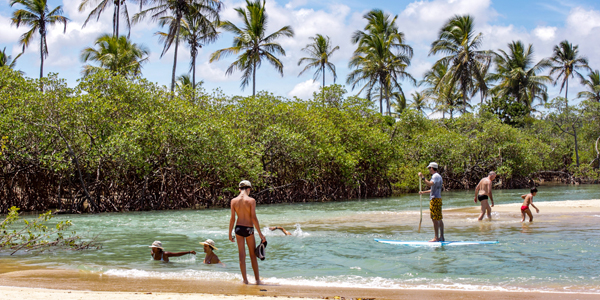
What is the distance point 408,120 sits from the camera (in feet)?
118

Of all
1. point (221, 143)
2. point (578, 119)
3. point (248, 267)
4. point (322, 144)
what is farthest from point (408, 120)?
point (248, 267)

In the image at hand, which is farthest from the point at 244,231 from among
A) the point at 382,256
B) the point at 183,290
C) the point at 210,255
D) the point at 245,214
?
the point at 382,256

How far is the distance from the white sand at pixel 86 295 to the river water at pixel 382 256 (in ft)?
4.84

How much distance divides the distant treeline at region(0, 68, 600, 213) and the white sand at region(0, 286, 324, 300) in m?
10.4

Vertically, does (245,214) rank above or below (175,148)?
below

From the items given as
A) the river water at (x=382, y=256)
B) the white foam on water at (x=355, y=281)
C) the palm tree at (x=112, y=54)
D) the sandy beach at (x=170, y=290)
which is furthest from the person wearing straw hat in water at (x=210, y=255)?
the palm tree at (x=112, y=54)

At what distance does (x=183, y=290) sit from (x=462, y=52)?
36.9 m

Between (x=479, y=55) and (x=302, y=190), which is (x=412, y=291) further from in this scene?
(x=479, y=55)

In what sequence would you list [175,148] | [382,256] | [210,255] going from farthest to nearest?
[175,148] < [382,256] < [210,255]

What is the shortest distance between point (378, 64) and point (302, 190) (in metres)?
15.9

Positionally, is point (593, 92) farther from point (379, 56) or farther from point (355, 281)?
point (355, 281)

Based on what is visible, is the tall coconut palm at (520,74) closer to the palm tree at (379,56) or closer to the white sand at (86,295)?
the palm tree at (379,56)

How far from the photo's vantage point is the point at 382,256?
362 inches

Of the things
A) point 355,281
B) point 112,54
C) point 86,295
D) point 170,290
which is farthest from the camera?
point 112,54
